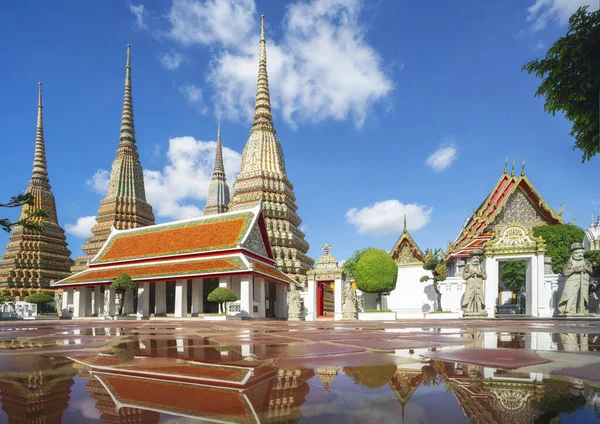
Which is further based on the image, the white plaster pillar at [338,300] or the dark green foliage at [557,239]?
the dark green foliage at [557,239]

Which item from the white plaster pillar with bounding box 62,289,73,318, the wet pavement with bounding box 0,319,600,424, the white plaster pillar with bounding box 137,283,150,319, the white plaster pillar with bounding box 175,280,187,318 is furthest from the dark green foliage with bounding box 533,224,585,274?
the white plaster pillar with bounding box 62,289,73,318

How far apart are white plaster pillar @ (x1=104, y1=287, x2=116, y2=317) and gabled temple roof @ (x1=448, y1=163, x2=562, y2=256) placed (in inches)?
888

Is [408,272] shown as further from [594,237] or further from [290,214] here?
[594,237]

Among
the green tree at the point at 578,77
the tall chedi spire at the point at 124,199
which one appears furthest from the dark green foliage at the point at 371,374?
the tall chedi spire at the point at 124,199

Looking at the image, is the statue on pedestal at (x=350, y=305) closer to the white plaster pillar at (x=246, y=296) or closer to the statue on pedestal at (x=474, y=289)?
the white plaster pillar at (x=246, y=296)

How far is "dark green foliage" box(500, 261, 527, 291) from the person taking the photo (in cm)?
3509

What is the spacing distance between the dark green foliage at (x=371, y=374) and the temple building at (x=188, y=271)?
63.9 feet

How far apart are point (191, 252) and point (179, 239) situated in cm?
271

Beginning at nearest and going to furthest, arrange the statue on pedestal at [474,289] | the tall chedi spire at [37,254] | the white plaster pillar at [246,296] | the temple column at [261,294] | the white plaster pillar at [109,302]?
the statue on pedestal at [474,289] < the white plaster pillar at [246,296] < the temple column at [261,294] < the white plaster pillar at [109,302] < the tall chedi spire at [37,254]

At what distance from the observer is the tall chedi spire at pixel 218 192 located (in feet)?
235

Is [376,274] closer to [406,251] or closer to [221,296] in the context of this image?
[406,251]

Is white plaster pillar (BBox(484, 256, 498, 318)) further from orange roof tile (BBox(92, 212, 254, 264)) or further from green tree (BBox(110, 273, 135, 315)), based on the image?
green tree (BBox(110, 273, 135, 315))

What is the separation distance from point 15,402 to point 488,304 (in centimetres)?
2299

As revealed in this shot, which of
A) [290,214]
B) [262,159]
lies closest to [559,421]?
[290,214]
